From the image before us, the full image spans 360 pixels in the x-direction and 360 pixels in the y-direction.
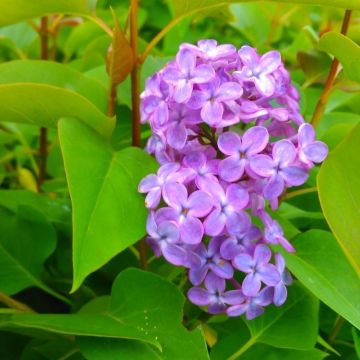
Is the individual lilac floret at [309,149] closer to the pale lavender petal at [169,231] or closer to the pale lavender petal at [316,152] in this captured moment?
the pale lavender petal at [316,152]

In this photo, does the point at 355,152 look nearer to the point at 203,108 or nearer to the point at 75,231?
the point at 203,108

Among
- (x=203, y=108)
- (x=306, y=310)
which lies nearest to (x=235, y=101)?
(x=203, y=108)

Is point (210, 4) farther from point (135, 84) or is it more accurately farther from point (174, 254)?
point (174, 254)

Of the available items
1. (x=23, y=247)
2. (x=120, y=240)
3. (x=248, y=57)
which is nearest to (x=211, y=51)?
(x=248, y=57)

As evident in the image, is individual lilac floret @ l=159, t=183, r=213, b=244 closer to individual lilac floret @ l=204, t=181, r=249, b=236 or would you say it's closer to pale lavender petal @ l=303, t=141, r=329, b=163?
individual lilac floret @ l=204, t=181, r=249, b=236

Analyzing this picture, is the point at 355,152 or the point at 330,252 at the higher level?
the point at 355,152

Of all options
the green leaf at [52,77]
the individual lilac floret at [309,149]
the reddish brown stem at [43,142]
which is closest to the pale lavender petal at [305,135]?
the individual lilac floret at [309,149]
